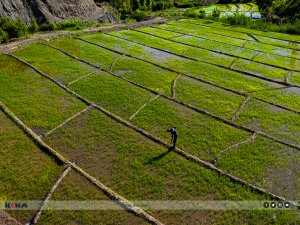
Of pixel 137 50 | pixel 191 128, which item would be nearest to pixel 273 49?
pixel 137 50

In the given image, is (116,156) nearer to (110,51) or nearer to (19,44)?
(110,51)

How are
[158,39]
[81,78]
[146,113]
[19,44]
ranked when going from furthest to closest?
[158,39], [19,44], [81,78], [146,113]

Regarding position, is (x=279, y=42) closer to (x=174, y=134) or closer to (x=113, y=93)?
(x=113, y=93)

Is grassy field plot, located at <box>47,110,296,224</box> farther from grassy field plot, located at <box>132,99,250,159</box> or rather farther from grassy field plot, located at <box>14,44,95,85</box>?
grassy field plot, located at <box>14,44,95,85</box>

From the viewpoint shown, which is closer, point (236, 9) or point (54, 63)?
point (54, 63)

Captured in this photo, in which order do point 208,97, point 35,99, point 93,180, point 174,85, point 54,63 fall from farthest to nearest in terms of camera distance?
point 54,63 < point 174,85 < point 208,97 < point 35,99 < point 93,180

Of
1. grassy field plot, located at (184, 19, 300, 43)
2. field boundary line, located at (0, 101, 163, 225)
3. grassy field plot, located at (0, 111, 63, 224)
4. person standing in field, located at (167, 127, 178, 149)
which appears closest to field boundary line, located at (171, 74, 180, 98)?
person standing in field, located at (167, 127, 178, 149)

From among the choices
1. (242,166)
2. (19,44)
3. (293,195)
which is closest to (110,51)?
(19,44)
